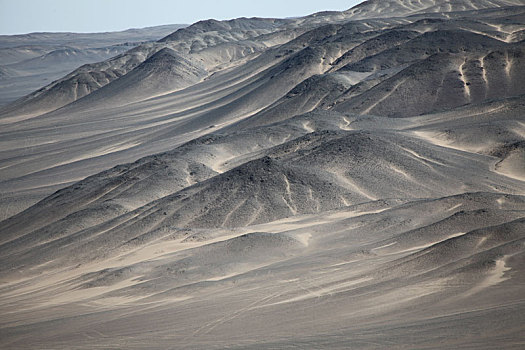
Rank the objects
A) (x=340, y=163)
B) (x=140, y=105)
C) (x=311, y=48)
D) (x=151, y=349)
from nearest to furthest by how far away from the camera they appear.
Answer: (x=151, y=349) < (x=340, y=163) < (x=311, y=48) < (x=140, y=105)

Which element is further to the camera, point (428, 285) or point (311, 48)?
point (311, 48)

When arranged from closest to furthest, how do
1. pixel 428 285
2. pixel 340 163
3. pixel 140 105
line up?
pixel 428 285
pixel 340 163
pixel 140 105

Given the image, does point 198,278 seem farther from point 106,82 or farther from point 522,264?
point 106,82

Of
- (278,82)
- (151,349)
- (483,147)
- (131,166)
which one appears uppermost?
(278,82)

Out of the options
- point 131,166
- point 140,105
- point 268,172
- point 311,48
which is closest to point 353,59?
point 311,48

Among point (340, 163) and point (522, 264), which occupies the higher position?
point (340, 163)

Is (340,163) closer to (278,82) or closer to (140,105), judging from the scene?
(278,82)

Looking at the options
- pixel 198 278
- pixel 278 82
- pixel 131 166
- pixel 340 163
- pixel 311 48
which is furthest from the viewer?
pixel 311 48

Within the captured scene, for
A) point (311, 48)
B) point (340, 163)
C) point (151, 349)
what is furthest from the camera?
point (311, 48)

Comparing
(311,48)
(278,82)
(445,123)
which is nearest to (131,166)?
(445,123)
